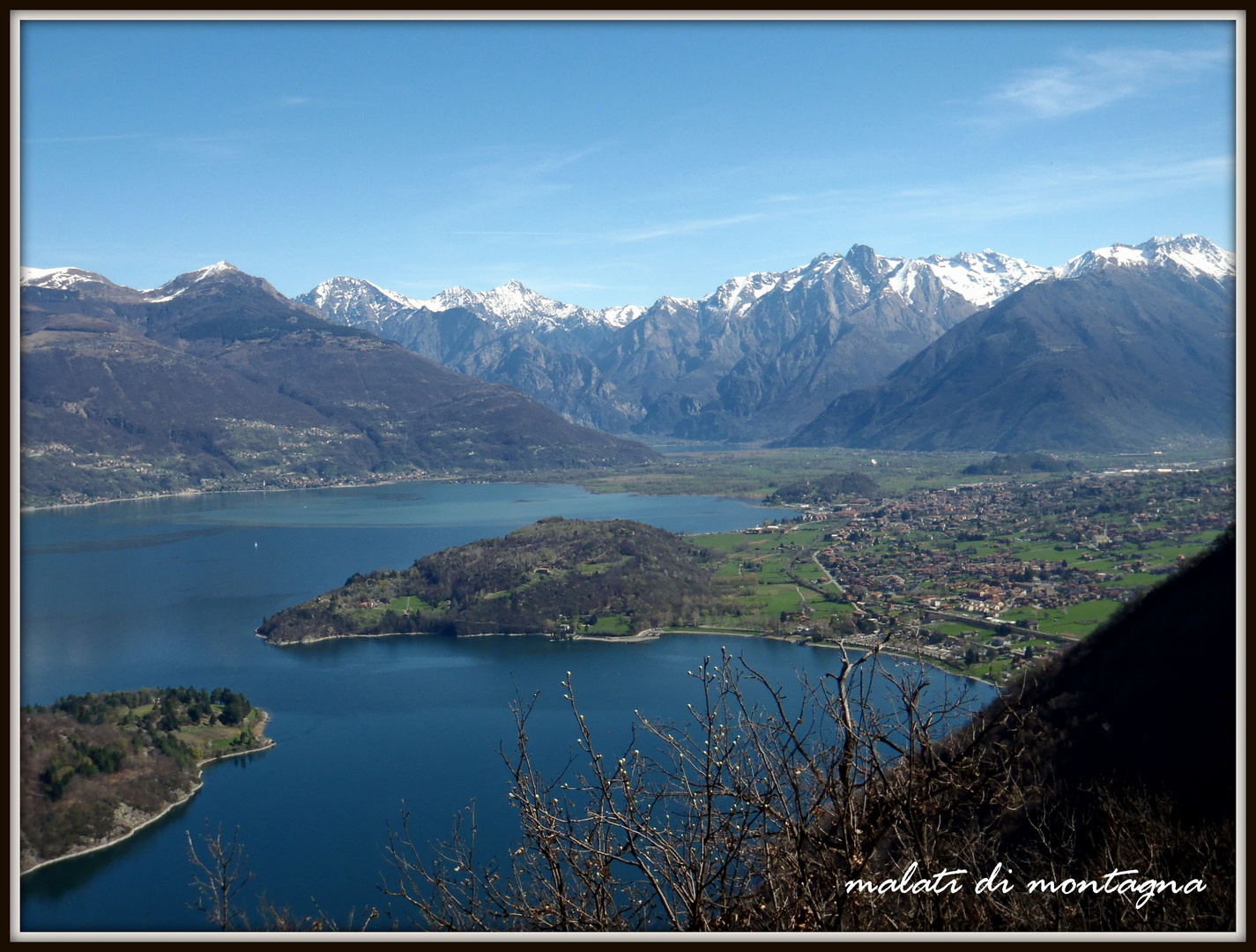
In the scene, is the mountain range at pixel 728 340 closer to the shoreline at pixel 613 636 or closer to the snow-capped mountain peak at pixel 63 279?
the snow-capped mountain peak at pixel 63 279

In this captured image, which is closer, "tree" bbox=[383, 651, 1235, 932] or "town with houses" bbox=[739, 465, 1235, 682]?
"tree" bbox=[383, 651, 1235, 932]

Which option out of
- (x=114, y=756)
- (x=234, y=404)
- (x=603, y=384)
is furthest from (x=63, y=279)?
(x=114, y=756)

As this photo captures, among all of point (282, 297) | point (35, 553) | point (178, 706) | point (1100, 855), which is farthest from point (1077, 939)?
point (282, 297)

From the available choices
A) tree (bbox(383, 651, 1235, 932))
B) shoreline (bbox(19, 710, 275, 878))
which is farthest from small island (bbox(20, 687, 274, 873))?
tree (bbox(383, 651, 1235, 932))

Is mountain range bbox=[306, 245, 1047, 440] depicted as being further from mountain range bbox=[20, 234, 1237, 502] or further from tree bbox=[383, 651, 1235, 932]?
tree bbox=[383, 651, 1235, 932]

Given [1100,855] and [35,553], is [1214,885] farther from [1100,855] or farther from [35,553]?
[35,553]

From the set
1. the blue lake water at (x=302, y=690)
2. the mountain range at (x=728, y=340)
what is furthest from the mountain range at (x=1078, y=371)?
the blue lake water at (x=302, y=690)
